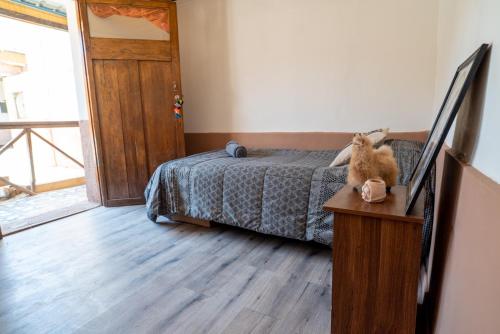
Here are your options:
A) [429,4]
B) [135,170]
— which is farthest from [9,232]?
[429,4]

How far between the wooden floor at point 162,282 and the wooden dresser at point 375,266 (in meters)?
0.35

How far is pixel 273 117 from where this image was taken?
3.29 m

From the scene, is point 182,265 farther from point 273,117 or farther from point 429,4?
point 429,4

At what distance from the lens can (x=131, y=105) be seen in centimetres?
312

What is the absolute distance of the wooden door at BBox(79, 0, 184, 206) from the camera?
300 centimetres

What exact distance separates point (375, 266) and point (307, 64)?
8.14 ft

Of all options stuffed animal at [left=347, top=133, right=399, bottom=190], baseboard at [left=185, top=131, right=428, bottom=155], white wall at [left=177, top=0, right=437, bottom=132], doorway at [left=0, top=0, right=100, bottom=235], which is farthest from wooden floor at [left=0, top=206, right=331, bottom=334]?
white wall at [left=177, top=0, right=437, bottom=132]

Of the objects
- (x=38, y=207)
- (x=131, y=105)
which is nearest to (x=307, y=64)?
(x=131, y=105)

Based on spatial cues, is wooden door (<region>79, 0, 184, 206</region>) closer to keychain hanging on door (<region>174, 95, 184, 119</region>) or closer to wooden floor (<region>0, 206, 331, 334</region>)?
keychain hanging on door (<region>174, 95, 184, 119</region>)

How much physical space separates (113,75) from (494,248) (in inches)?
133

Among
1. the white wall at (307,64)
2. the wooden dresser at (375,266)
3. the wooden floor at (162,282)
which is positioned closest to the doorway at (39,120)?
the wooden floor at (162,282)

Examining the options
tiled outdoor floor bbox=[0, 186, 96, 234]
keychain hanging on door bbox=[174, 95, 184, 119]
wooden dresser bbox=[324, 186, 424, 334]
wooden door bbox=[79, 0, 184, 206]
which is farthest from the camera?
keychain hanging on door bbox=[174, 95, 184, 119]

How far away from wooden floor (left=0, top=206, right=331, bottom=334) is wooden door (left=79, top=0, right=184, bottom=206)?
2.76 feet

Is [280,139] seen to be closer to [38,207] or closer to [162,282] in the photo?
[162,282]
